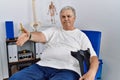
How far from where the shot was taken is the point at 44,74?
165 cm

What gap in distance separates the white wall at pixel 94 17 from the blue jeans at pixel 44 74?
67 cm

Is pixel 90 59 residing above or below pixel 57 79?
above

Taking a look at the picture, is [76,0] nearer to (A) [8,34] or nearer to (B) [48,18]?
(B) [48,18]

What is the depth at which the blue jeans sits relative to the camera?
154cm

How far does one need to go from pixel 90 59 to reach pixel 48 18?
1192 mm

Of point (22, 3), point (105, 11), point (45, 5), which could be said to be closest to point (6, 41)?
point (22, 3)

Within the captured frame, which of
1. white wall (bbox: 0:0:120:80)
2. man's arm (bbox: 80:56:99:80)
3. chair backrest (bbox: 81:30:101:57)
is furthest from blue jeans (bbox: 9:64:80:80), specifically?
white wall (bbox: 0:0:120:80)

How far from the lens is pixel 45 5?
2.52 meters

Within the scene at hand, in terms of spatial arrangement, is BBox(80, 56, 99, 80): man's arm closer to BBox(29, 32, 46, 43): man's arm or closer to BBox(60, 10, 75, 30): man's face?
BBox(60, 10, 75, 30): man's face

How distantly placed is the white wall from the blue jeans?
2.19 feet

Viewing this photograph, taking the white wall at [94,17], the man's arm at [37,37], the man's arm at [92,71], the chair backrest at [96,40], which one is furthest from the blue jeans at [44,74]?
the white wall at [94,17]

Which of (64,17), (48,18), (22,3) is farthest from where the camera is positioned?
(48,18)

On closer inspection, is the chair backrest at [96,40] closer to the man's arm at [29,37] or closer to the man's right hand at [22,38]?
the man's arm at [29,37]

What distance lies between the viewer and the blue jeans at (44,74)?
1535 mm
